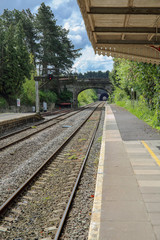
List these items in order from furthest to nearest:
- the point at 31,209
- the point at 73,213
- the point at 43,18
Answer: the point at 43,18 < the point at 31,209 < the point at 73,213

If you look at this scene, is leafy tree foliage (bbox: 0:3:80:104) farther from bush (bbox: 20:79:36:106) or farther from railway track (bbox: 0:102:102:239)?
railway track (bbox: 0:102:102:239)

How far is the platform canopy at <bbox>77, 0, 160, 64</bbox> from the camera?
19.9ft

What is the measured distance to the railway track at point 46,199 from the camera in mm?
4309

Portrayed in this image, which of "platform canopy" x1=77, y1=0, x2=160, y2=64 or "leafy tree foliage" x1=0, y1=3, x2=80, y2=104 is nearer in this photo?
"platform canopy" x1=77, y1=0, x2=160, y2=64

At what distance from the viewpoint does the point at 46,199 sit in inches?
220

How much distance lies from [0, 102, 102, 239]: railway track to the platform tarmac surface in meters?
0.74

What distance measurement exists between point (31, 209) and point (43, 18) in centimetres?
5128

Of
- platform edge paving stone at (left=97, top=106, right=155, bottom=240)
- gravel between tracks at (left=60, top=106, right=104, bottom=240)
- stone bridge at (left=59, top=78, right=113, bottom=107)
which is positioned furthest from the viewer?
stone bridge at (left=59, top=78, right=113, bottom=107)

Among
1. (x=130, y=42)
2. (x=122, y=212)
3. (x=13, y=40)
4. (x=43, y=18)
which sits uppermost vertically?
(x=43, y=18)

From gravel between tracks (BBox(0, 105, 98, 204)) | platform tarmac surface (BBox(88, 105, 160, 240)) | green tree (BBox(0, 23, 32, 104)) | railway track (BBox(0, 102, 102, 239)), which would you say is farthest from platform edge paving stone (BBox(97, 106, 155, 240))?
green tree (BBox(0, 23, 32, 104))

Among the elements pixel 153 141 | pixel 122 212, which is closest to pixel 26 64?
pixel 153 141

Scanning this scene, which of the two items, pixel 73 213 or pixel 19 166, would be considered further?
pixel 19 166

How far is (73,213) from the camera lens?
4734 millimetres

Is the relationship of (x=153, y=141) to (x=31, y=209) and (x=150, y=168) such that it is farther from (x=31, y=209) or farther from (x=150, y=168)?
(x=31, y=209)
